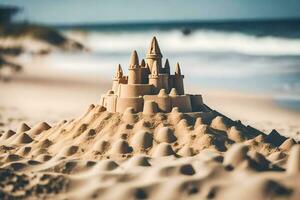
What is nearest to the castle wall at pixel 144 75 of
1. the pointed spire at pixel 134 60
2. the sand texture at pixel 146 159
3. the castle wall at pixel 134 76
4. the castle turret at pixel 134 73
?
the castle turret at pixel 134 73

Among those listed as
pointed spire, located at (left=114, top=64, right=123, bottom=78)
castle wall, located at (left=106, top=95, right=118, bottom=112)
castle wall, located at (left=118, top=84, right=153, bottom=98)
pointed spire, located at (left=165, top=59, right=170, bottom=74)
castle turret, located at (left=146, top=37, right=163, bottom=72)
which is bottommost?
castle wall, located at (left=106, top=95, right=118, bottom=112)

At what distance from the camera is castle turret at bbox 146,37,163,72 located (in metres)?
43.8

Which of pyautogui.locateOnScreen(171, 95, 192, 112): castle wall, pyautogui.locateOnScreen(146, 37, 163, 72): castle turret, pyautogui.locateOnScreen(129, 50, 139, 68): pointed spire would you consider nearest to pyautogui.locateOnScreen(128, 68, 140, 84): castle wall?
pyautogui.locateOnScreen(129, 50, 139, 68): pointed spire

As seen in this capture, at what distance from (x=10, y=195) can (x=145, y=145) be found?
34.8 ft

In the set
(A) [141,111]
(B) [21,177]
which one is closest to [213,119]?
(A) [141,111]

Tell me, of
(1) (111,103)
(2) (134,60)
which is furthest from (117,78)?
(1) (111,103)

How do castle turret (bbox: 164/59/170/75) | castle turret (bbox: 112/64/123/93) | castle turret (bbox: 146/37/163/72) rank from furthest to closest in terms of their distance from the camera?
castle turret (bbox: 112/64/123/93), castle turret (bbox: 164/59/170/75), castle turret (bbox: 146/37/163/72)

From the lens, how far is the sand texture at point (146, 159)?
31938 mm

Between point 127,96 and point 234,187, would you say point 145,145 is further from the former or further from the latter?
point 234,187

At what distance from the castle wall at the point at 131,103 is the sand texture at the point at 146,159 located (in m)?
0.55

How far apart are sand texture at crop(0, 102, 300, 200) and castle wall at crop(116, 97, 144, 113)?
545 mm

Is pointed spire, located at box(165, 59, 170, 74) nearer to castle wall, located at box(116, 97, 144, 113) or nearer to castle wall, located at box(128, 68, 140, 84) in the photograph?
castle wall, located at box(128, 68, 140, 84)

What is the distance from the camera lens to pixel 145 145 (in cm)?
3997

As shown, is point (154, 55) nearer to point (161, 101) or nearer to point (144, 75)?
point (144, 75)
